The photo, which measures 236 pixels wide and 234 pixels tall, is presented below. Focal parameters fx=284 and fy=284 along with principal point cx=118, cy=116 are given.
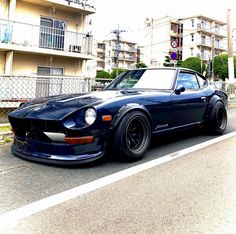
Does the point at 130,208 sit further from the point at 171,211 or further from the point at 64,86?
the point at 64,86

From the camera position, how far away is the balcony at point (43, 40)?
1243 cm

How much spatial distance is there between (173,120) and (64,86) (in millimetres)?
4592

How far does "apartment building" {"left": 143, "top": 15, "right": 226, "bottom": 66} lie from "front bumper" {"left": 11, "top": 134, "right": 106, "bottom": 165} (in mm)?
48671

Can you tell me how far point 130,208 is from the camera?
2320 millimetres

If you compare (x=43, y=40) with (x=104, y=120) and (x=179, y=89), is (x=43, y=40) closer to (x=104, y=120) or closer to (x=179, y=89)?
(x=179, y=89)

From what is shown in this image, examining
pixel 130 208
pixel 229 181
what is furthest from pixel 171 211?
pixel 229 181

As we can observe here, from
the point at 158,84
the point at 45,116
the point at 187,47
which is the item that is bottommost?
the point at 45,116

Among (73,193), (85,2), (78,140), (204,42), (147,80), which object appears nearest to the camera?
(73,193)

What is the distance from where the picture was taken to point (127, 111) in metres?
3.49

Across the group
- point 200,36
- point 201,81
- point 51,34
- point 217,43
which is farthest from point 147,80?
point 217,43

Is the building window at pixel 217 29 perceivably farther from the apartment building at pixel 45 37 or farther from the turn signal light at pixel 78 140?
the turn signal light at pixel 78 140

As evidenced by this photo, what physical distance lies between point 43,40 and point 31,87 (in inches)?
274

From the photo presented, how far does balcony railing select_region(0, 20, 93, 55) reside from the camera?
12453 mm

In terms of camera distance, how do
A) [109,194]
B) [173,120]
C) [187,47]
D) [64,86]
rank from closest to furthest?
[109,194], [173,120], [64,86], [187,47]
